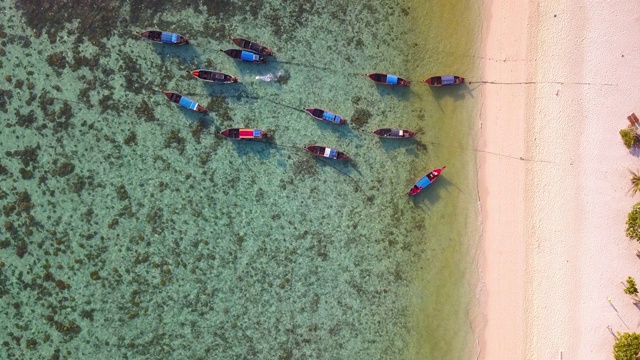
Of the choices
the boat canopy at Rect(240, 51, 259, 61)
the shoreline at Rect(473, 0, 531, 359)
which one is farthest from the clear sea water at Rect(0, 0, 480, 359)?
the shoreline at Rect(473, 0, 531, 359)

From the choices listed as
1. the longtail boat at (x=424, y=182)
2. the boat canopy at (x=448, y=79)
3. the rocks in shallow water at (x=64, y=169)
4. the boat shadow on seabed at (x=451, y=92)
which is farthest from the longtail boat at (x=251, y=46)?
the rocks in shallow water at (x=64, y=169)

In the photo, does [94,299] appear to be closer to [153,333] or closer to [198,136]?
[153,333]

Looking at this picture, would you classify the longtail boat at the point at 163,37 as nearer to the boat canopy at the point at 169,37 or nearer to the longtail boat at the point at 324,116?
the boat canopy at the point at 169,37

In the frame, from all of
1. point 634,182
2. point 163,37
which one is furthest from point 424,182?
point 163,37

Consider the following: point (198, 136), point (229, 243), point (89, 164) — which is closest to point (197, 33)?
point (198, 136)

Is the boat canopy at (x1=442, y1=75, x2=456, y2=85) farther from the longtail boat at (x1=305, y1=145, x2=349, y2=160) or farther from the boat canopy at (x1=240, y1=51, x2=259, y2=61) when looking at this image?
the boat canopy at (x1=240, y1=51, x2=259, y2=61)

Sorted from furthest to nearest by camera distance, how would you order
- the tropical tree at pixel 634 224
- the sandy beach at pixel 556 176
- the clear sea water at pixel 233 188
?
the sandy beach at pixel 556 176 < the clear sea water at pixel 233 188 < the tropical tree at pixel 634 224
